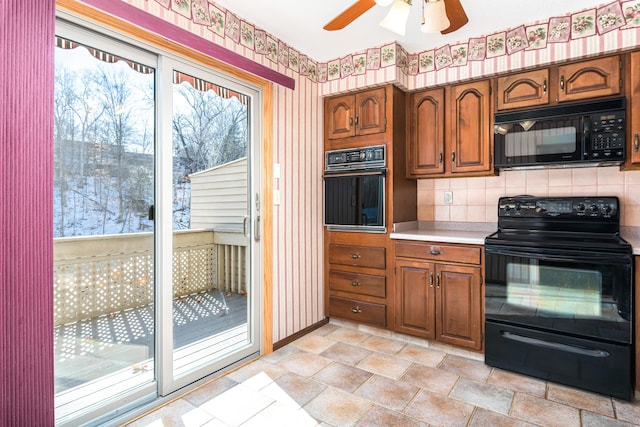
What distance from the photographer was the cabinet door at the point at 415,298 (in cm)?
282

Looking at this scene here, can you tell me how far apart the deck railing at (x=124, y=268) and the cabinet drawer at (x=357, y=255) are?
101 centimetres

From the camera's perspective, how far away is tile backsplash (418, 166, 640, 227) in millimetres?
2578

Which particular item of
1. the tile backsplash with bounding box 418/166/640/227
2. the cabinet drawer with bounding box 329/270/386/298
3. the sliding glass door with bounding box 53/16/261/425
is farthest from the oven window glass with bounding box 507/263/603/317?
the sliding glass door with bounding box 53/16/261/425

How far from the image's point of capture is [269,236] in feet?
9.14

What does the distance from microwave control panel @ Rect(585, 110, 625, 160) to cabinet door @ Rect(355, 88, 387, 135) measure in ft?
4.85

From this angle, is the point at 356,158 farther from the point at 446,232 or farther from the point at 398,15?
the point at 398,15

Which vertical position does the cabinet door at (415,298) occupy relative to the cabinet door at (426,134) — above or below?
below

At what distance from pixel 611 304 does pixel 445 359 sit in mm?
1125

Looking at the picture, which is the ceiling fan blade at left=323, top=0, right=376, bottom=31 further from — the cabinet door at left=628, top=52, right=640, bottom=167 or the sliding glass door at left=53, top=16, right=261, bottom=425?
the cabinet door at left=628, top=52, right=640, bottom=167

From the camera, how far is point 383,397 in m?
2.13

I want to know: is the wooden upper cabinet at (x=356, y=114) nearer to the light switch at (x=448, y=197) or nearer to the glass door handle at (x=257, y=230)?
the light switch at (x=448, y=197)

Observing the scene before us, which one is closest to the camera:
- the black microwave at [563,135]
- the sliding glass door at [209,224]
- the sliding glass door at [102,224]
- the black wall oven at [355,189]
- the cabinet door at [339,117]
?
the sliding glass door at [102,224]

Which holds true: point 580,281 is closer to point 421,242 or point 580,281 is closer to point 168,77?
point 421,242

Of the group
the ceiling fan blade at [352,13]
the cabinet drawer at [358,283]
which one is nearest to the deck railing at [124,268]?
the cabinet drawer at [358,283]
